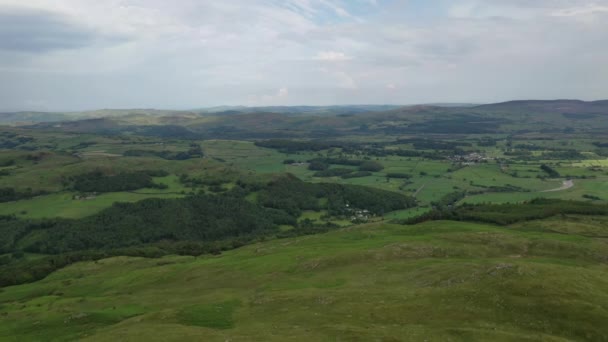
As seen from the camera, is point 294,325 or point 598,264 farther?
point 598,264

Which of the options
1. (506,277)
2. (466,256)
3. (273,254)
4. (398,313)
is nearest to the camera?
(398,313)

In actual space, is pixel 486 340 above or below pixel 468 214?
above

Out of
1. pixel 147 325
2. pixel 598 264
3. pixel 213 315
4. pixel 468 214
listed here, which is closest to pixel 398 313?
pixel 213 315

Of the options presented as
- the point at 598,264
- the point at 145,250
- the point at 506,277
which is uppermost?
the point at 506,277

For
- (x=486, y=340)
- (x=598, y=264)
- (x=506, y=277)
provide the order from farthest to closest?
1. (x=598, y=264)
2. (x=506, y=277)
3. (x=486, y=340)

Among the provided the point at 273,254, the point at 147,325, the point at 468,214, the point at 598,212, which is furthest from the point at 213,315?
the point at 598,212

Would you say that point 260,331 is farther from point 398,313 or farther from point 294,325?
point 398,313

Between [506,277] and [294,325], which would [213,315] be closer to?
[294,325]
